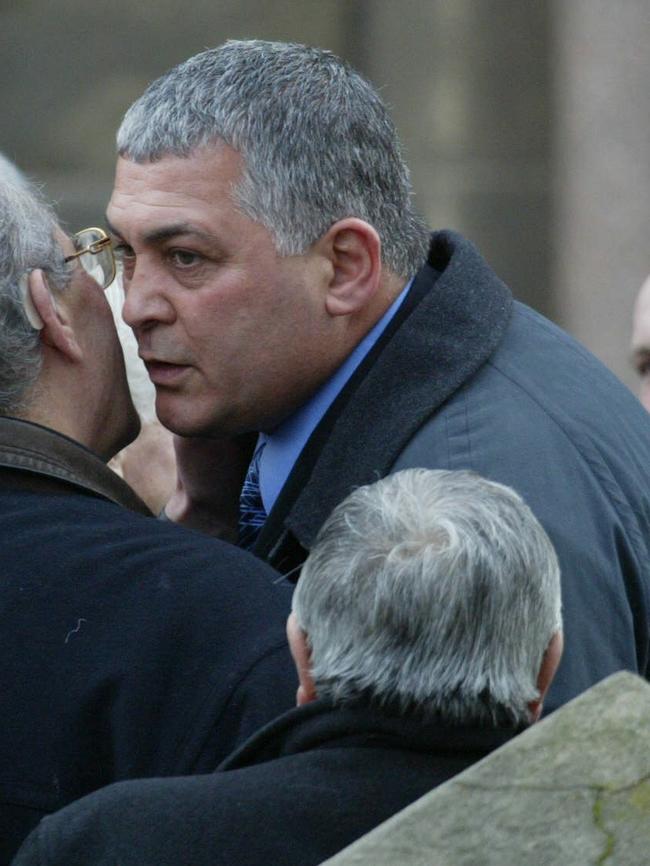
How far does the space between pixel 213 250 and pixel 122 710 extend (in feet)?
2.59

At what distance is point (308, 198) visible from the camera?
2.62 meters

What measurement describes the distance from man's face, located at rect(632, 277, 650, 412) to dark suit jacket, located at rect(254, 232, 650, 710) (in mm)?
1175

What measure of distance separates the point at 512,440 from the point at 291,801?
789mm

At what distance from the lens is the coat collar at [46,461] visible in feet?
7.77

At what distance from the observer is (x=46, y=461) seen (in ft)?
7.81

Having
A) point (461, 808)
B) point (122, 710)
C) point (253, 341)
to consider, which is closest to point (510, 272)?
point (253, 341)

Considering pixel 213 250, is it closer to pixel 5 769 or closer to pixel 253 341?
pixel 253 341

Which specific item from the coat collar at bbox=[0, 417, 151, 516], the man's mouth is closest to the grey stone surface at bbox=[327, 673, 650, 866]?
the coat collar at bbox=[0, 417, 151, 516]

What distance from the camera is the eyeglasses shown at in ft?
8.86

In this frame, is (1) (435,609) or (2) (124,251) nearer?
(1) (435,609)

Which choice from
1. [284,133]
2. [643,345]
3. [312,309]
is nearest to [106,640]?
[312,309]

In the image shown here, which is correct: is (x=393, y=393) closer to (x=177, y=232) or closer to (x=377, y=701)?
(x=177, y=232)

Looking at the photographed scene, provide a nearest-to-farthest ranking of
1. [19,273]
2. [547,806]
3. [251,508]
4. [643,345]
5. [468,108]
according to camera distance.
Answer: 1. [547,806]
2. [19,273]
3. [251,508]
4. [643,345]
5. [468,108]

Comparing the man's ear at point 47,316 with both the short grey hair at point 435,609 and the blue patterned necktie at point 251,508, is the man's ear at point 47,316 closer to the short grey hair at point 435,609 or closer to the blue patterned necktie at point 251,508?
the blue patterned necktie at point 251,508
